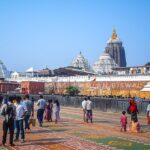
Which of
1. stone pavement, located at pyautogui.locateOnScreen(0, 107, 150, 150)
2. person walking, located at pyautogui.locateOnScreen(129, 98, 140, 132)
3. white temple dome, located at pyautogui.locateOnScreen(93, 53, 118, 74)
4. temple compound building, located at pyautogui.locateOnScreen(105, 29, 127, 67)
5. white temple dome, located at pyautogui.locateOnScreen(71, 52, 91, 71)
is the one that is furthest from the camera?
temple compound building, located at pyautogui.locateOnScreen(105, 29, 127, 67)

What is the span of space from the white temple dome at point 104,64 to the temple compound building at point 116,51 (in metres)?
9.34

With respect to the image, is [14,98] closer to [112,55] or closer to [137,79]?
[137,79]

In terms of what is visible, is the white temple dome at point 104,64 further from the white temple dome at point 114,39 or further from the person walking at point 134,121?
the person walking at point 134,121

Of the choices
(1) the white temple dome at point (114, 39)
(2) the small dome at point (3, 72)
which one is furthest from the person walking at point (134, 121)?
(1) the white temple dome at point (114, 39)

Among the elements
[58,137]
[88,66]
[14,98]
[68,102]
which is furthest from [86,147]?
[88,66]

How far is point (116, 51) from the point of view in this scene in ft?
391

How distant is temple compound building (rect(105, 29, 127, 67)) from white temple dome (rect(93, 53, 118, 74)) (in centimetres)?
934

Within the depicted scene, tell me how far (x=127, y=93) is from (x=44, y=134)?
48.9m

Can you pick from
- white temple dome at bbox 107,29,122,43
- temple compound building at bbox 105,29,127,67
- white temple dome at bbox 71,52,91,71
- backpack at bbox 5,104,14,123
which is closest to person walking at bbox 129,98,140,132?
backpack at bbox 5,104,14,123

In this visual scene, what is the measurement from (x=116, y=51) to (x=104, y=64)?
12300 mm

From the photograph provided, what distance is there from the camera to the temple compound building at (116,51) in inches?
4665

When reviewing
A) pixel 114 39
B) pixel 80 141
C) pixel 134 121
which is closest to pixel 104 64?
pixel 114 39

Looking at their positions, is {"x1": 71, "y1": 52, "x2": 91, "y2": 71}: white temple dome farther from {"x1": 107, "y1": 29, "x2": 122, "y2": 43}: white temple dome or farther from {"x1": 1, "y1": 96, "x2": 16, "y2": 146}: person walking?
{"x1": 1, "y1": 96, "x2": 16, "y2": 146}: person walking

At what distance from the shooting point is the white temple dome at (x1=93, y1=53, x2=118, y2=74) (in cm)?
10650
